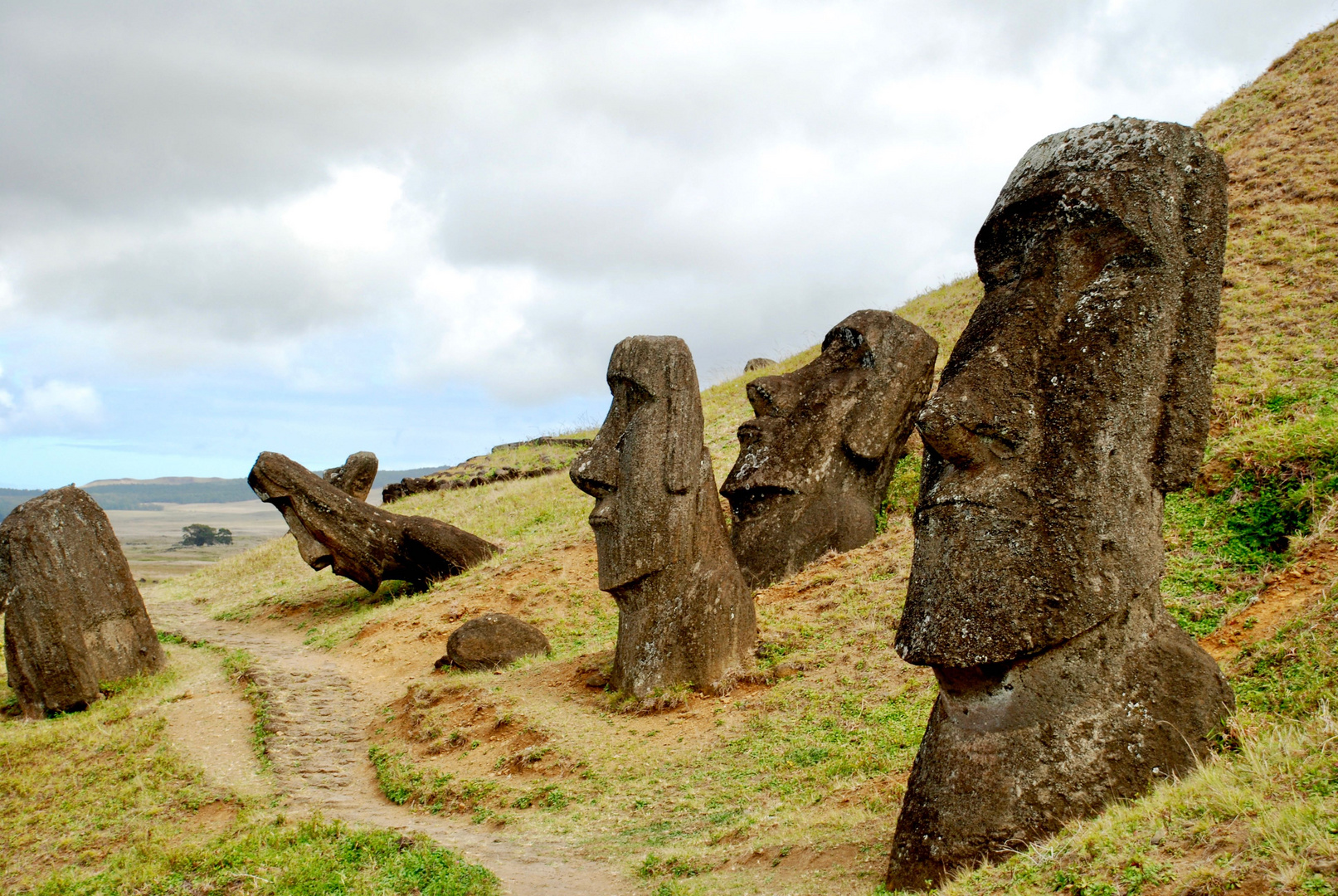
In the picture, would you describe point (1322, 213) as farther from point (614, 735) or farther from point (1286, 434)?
point (614, 735)

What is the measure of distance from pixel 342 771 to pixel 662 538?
3.49 m

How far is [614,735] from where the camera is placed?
849 centimetres

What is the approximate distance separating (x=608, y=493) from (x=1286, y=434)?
6.66 m

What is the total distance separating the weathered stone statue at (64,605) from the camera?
37.3ft

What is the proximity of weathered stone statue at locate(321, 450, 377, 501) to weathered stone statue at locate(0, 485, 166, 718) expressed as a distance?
341 inches

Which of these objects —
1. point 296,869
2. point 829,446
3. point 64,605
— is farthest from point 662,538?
point 64,605

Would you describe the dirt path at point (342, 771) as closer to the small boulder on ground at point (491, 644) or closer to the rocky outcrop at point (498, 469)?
the small boulder on ground at point (491, 644)

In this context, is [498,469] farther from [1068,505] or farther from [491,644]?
[1068,505]

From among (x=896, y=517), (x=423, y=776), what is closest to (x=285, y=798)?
(x=423, y=776)

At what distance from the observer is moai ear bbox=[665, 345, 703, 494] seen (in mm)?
9398

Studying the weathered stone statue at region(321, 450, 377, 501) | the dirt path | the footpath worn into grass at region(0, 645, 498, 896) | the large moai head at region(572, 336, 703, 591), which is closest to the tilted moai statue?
the large moai head at region(572, 336, 703, 591)

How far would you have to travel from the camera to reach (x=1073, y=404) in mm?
4641

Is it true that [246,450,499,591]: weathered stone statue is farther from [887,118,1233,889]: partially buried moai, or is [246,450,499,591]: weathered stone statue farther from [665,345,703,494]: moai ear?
[887,118,1233,889]: partially buried moai

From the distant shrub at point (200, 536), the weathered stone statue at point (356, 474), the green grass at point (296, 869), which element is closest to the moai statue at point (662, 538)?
the green grass at point (296, 869)
